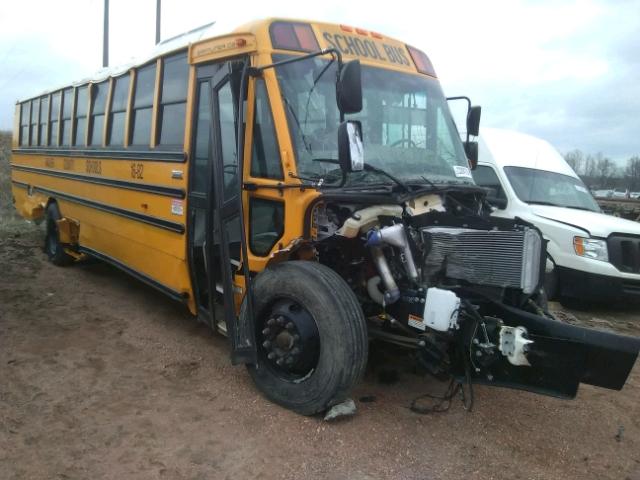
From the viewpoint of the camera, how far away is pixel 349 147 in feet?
12.0

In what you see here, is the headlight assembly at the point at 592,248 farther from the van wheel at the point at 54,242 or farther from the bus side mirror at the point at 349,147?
the van wheel at the point at 54,242

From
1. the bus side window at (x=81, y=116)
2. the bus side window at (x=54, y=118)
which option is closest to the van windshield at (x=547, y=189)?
the bus side window at (x=81, y=116)

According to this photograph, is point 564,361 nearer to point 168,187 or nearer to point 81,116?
point 168,187

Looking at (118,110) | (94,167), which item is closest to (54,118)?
(94,167)

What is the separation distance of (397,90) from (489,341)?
2228 millimetres

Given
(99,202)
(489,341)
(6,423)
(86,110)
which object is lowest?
(6,423)

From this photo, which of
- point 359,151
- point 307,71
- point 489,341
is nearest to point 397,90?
point 307,71

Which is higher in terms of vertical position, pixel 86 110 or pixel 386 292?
pixel 86 110

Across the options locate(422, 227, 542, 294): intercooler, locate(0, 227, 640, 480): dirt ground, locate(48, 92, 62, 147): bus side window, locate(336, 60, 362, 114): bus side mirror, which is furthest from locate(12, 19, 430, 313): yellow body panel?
locate(422, 227, 542, 294): intercooler

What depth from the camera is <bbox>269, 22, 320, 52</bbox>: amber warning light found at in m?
4.26

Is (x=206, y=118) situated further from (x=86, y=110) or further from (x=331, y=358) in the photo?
(x=86, y=110)

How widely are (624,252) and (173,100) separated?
5351 mm

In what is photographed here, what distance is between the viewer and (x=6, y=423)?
12.3 ft

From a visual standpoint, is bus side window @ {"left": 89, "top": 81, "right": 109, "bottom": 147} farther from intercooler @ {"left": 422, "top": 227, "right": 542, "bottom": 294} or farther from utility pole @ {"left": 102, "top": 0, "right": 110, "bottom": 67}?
utility pole @ {"left": 102, "top": 0, "right": 110, "bottom": 67}
